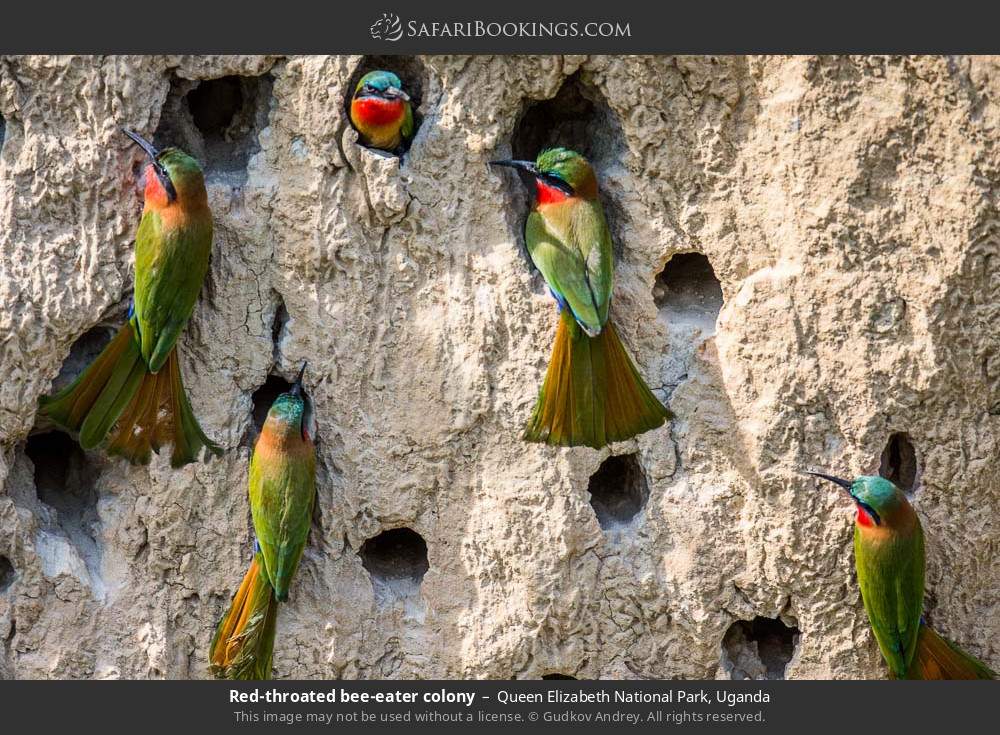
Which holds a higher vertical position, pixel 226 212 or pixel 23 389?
pixel 226 212

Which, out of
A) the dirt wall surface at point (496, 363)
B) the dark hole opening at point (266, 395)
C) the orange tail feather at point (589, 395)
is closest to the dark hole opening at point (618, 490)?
the dirt wall surface at point (496, 363)

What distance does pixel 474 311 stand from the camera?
2.83m

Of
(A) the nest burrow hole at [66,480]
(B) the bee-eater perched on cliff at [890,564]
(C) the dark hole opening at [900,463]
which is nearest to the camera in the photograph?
(B) the bee-eater perched on cliff at [890,564]

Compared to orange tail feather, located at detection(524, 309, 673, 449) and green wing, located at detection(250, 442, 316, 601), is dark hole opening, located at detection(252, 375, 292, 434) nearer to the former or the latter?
green wing, located at detection(250, 442, 316, 601)

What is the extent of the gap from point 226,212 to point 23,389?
1.77ft

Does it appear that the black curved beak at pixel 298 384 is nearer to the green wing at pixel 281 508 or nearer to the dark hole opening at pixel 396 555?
the green wing at pixel 281 508

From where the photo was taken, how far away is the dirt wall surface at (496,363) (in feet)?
8.96

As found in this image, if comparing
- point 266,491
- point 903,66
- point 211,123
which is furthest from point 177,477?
point 903,66

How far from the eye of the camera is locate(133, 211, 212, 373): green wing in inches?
106

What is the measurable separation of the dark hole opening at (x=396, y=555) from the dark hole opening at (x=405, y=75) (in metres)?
0.85

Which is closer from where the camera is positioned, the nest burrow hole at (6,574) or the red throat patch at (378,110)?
the red throat patch at (378,110)

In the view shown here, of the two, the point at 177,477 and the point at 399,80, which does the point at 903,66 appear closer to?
the point at 399,80

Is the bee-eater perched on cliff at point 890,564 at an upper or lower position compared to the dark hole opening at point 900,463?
lower

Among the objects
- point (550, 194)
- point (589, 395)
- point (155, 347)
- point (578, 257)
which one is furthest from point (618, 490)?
point (155, 347)
